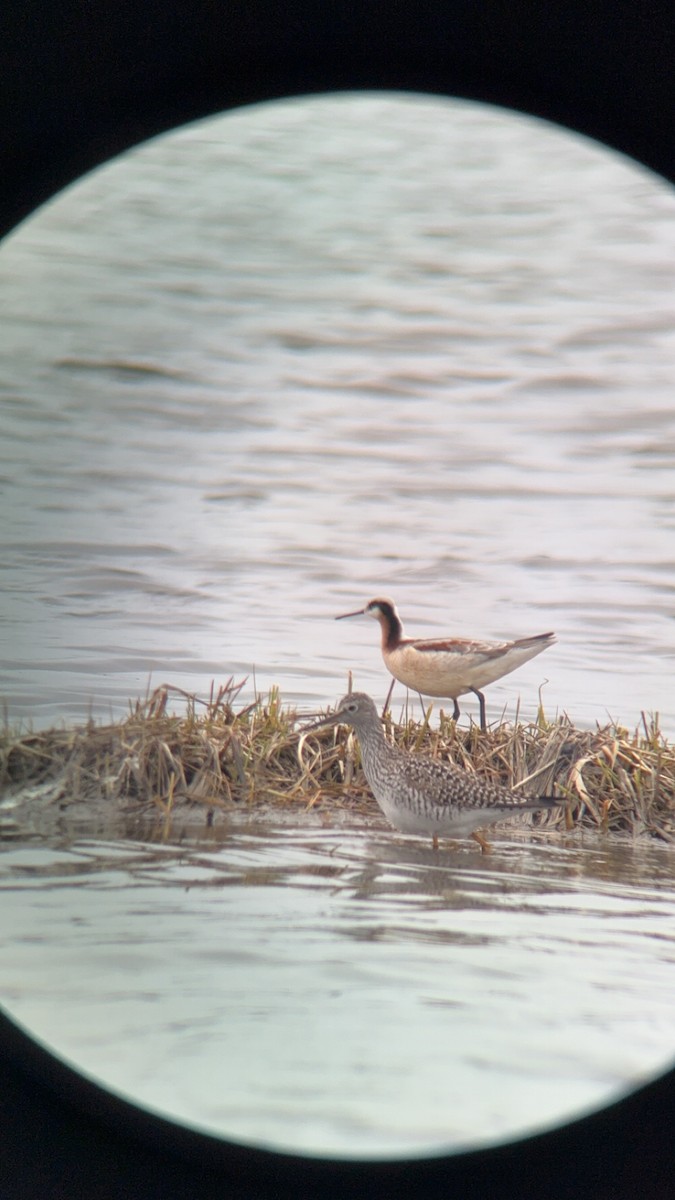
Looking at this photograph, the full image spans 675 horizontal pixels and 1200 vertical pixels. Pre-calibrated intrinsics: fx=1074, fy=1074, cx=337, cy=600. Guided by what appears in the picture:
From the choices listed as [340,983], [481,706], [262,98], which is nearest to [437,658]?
[481,706]

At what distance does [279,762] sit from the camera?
73.4 inches

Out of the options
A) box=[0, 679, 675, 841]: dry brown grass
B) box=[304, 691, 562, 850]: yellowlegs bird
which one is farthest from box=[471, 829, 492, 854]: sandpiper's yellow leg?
box=[0, 679, 675, 841]: dry brown grass

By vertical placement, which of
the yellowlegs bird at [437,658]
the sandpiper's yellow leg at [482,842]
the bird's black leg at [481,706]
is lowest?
the sandpiper's yellow leg at [482,842]

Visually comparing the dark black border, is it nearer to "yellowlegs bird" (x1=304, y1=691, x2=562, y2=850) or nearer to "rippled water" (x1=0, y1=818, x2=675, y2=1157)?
"rippled water" (x1=0, y1=818, x2=675, y2=1157)

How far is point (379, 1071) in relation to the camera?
1.47 meters

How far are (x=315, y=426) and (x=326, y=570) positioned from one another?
252 mm

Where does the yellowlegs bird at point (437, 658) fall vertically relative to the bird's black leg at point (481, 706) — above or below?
above

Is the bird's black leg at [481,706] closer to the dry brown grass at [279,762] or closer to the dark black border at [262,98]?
the dry brown grass at [279,762]

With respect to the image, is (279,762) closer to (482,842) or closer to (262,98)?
(482,842)

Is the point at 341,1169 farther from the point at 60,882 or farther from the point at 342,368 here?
the point at 342,368

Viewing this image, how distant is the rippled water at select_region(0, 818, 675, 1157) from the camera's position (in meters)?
1.44

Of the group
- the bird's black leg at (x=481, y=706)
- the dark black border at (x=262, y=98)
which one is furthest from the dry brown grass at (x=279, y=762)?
the dark black border at (x=262, y=98)

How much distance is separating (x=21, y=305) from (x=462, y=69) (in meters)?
0.77

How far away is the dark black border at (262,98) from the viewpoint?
1402mm
